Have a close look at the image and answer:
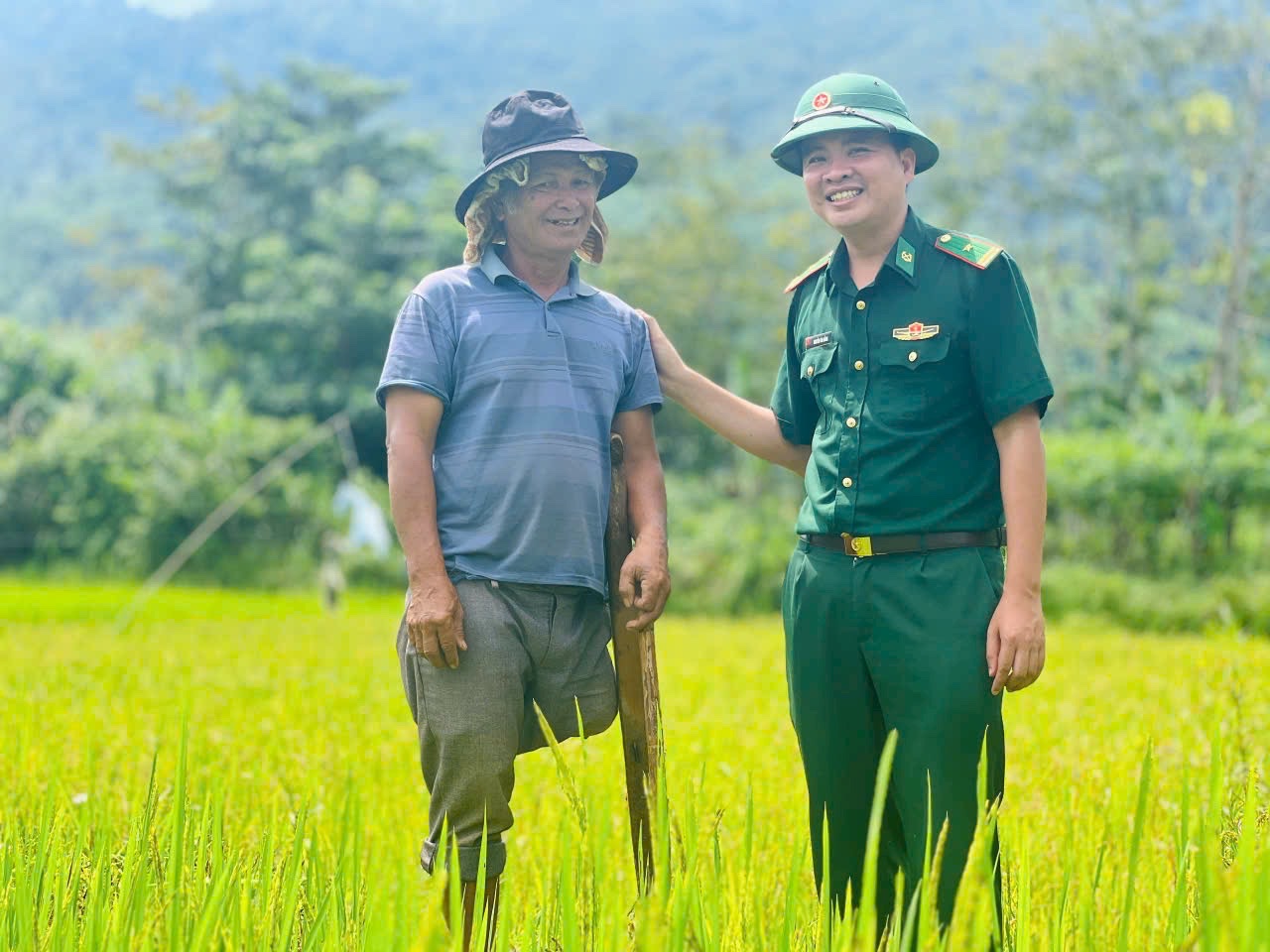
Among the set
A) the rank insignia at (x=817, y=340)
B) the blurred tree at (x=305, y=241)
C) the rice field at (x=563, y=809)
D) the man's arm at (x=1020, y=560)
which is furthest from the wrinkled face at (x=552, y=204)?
the blurred tree at (x=305, y=241)

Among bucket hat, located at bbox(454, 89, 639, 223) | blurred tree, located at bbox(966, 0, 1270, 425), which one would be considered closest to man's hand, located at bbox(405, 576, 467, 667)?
bucket hat, located at bbox(454, 89, 639, 223)

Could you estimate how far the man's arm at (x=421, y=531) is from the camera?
9.63 ft

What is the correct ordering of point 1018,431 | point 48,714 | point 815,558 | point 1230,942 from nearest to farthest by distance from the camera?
point 1230,942 < point 1018,431 < point 815,558 < point 48,714

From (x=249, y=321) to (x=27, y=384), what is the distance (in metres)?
4.50

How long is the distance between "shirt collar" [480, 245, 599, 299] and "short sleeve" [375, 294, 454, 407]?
6.8 inches

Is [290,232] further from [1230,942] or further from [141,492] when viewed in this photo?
[1230,942]

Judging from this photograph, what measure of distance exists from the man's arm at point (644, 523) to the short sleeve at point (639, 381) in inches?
1.0

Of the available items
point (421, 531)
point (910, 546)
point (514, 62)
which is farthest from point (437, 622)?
point (514, 62)

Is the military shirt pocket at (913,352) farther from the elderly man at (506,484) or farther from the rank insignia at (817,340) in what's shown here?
the elderly man at (506,484)

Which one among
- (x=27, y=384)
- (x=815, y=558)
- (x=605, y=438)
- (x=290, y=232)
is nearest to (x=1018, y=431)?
(x=815, y=558)

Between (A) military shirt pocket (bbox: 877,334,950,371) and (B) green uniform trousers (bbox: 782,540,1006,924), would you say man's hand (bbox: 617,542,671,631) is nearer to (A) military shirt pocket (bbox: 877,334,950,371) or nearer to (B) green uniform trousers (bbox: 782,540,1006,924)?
(B) green uniform trousers (bbox: 782,540,1006,924)

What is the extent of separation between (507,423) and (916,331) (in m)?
0.97

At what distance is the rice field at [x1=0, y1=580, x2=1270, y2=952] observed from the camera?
5.99 ft

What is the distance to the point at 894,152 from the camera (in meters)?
3.00
